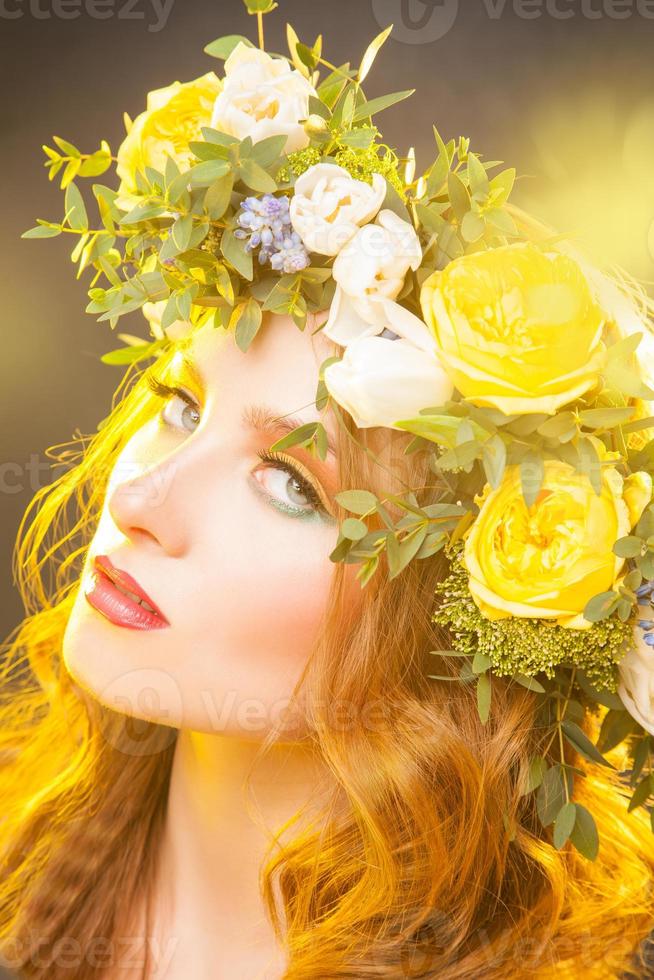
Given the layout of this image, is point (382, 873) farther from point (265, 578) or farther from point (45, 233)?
point (45, 233)

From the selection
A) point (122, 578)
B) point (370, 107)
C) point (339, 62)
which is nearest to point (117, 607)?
point (122, 578)

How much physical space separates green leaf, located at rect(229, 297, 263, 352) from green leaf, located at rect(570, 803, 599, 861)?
73 centimetres

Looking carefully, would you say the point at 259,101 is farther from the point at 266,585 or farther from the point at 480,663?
the point at 480,663

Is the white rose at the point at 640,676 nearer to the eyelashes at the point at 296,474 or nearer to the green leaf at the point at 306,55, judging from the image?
the eyelashes at the point at 296,474

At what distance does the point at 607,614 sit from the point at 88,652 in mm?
658

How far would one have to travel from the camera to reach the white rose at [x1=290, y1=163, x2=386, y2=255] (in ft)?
3.94

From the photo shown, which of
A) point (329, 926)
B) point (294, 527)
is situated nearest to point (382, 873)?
point (329, 926)

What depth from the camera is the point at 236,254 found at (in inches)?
49.0

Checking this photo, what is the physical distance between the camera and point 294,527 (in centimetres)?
129

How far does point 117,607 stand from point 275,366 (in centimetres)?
37
